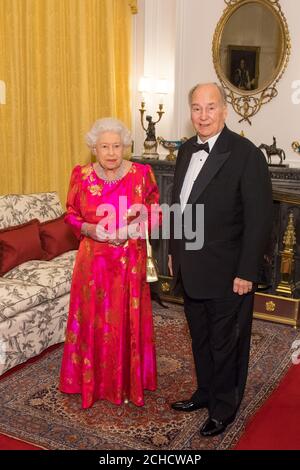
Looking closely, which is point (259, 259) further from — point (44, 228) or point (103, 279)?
point (44, 228)

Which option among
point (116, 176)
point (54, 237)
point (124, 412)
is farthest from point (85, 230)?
point (54, 237)

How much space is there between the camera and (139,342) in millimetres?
2754

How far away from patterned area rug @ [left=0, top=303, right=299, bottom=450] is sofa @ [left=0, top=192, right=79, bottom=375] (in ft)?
0.54

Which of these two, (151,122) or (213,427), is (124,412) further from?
(151,122)

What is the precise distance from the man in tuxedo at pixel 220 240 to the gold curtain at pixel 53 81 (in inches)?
69.7

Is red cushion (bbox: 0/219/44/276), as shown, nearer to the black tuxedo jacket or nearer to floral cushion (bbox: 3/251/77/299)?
floral cushion (bbox: 3/251/77/299)

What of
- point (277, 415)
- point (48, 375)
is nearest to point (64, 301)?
point (48, 375)

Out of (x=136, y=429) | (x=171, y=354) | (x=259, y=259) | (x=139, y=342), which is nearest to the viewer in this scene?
(x=259, y=259)

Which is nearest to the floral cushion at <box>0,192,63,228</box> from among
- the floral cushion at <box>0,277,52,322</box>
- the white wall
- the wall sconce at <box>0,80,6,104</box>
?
the floral cushion at <box>0,277,52,322</box>

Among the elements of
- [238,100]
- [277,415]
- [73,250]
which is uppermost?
[238,100]

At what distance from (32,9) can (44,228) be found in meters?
1.62

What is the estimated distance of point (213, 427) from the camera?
254cm

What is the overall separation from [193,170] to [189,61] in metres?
2.59

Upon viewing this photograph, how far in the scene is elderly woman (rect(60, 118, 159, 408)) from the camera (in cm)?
271
